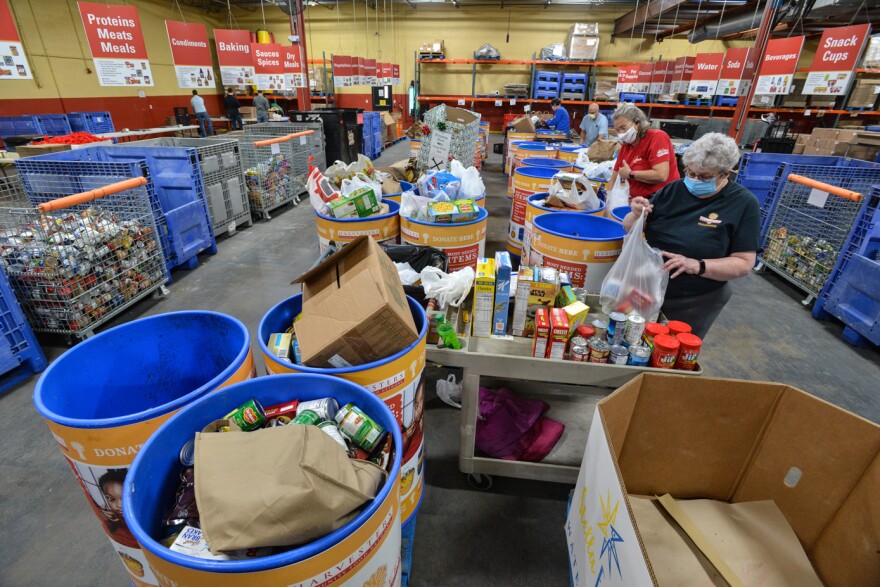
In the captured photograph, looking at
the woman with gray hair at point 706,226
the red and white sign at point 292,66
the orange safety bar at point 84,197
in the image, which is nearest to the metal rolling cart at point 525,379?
the woman with gray hair at point 706,226

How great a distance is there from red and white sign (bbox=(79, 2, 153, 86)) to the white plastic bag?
5805 millimetres

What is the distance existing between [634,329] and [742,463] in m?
0.71

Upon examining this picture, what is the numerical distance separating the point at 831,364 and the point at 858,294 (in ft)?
2.59

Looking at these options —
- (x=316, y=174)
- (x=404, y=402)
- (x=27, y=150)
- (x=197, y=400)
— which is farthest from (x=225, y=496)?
(x=27, y=150)

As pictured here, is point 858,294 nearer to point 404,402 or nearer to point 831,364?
point 831,364

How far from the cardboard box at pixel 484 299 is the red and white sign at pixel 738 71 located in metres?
7.53

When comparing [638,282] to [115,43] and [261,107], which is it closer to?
[115,43]

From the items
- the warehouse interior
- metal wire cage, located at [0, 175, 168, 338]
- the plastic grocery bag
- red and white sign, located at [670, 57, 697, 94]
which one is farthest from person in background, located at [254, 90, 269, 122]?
the plastic grocery bag

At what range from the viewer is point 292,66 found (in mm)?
8773

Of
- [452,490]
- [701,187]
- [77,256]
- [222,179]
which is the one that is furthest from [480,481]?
[222,179]

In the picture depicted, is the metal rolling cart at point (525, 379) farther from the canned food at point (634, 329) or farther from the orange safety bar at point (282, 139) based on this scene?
the orange safety bar at point (282, 139)

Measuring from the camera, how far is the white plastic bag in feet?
6.64

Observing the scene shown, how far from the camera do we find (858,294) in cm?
365

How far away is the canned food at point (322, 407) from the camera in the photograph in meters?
1.12
